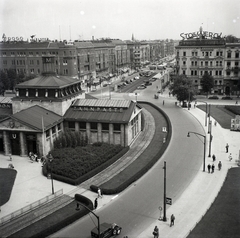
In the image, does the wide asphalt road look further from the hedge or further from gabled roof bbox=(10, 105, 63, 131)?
gabled roof bbox=(10, 105, 63, 131)

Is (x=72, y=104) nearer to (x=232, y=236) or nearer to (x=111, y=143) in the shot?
(x=111, y=143)

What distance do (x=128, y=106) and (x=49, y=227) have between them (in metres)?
32.9

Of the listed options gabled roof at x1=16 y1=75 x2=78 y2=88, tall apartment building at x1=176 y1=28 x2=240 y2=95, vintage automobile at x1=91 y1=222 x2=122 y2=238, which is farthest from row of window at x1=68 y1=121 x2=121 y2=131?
tall apartment building at x1=176 y1=28 x2=240 y2=95

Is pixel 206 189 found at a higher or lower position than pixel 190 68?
lower

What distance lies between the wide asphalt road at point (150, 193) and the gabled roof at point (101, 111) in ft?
33.6

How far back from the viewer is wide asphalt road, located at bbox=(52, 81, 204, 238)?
1309 inches

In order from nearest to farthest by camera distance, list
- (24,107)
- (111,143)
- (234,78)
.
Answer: (111,143)
(24,107)
(234,78)

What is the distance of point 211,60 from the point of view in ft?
359

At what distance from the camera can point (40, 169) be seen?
48875 mm

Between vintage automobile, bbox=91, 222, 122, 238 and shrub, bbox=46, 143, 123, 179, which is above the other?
shrub, bbox=46, 143, 123, 179

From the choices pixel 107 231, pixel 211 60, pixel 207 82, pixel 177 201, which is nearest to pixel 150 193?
pixel 177 201

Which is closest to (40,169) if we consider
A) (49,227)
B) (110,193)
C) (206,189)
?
(110,193)

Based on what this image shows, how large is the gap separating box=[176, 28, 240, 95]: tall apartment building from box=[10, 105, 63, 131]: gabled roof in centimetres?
6557

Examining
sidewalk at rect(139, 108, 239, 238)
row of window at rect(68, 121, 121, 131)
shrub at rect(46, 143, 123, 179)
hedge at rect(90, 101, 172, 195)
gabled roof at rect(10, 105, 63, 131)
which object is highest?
gabled roof at rect(10, 105, 63, 131)
